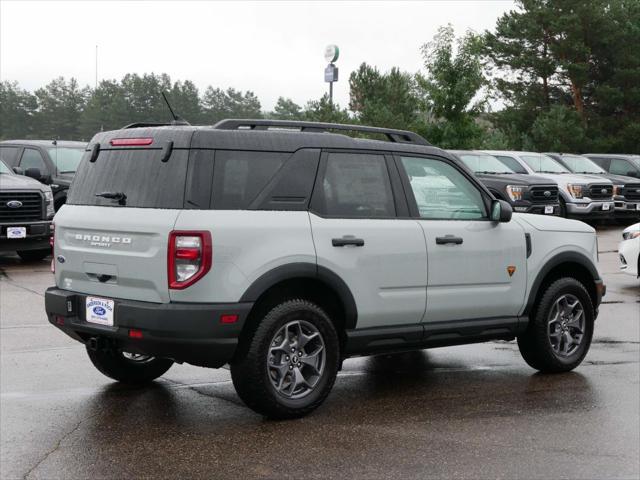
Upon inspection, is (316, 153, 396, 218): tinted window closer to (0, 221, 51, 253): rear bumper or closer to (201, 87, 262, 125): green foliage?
(0, 221, 51, 253): rear bumper

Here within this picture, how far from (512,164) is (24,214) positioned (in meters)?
12.8

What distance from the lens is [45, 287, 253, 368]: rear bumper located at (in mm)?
5836

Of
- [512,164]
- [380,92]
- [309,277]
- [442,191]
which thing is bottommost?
[309,277]

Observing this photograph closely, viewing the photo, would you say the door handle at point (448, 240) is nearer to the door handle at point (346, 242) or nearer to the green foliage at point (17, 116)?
the door handle at point (346, 242)

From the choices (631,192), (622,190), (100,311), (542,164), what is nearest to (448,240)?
(100,311)

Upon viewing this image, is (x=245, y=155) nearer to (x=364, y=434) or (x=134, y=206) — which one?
(x=134, y=206)

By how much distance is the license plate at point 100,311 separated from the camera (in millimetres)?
6129

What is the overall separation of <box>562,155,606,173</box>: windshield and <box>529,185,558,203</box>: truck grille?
4663 mm

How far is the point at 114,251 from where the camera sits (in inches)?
244

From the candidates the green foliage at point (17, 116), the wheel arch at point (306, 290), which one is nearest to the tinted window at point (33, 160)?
the wheel arch at point (306, 290)

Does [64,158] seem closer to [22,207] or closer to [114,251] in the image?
[22,207]

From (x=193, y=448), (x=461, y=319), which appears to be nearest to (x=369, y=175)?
(x=461, y=319)

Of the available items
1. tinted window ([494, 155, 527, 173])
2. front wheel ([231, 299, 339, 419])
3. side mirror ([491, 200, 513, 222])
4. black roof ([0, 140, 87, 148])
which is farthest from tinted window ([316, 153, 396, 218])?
tinted window ([494, 155, 527, 173])

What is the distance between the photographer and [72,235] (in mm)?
6562
